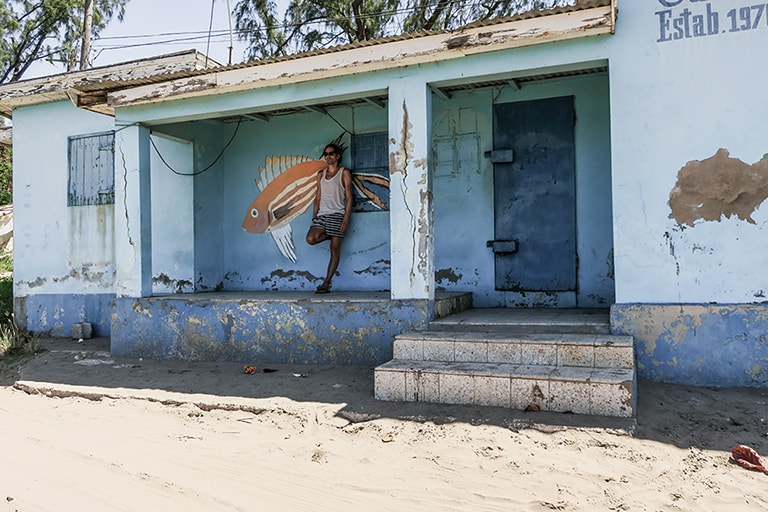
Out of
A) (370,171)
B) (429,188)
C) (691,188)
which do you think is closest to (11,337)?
Result: (370,171)

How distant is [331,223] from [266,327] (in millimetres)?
1806

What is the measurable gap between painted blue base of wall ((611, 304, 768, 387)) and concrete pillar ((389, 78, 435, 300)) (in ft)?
6.10

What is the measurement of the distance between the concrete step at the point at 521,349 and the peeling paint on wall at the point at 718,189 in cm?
123

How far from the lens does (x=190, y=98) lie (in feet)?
22.3

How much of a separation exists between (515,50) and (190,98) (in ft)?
12.6

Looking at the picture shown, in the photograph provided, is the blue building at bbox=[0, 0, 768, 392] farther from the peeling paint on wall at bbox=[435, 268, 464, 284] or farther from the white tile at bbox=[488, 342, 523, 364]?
the white tile at bbox=[488, 342, 523, 364]

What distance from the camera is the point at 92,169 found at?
864cm

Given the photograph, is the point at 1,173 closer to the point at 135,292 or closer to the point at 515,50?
the point at 135,292

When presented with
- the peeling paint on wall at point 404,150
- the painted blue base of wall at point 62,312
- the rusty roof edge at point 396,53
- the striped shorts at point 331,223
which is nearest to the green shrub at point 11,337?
the painted blue base of wall at point 62,312

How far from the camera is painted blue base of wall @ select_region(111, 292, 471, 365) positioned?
231 inches

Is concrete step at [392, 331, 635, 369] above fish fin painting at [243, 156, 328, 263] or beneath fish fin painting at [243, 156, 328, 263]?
beneath

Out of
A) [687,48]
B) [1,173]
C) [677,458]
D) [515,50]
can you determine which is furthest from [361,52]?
[1,173]

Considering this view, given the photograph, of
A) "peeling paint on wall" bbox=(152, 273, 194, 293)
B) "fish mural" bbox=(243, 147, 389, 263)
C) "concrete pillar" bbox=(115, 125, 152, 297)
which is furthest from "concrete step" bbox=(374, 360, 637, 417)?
"peeling paint on wall" bbox=(152, 273, 194, 293)

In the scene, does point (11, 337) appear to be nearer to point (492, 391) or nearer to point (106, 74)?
point (106, 74)
